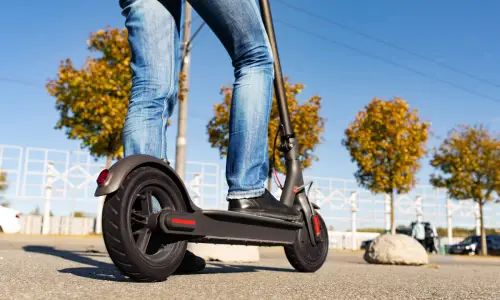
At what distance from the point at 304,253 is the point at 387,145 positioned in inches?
799

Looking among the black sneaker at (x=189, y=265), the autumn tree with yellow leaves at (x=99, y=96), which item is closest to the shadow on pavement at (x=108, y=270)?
the black sneaker at (x=189, y=265)

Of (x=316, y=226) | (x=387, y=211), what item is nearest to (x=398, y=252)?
(x=316, y=226)

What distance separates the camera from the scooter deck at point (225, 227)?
1946 mm

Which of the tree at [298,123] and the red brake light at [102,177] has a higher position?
the tree at [298,123]

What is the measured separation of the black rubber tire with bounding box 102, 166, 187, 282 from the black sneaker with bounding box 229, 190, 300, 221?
0.36m

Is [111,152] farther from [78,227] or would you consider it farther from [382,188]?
[382,188]

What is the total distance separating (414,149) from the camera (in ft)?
72.9

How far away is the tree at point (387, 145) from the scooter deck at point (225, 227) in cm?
2021

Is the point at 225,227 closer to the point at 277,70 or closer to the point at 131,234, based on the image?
the point at 131,234

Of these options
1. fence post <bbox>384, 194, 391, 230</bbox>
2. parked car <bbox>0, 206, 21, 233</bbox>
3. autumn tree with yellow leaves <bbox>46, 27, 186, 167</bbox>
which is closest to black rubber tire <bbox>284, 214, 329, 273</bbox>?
parked car <bbox>0, 206, 21, 233</bbox>

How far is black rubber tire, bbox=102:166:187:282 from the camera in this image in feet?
5.93

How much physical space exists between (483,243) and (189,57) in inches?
731

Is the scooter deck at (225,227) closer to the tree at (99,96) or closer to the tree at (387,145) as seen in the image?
the tree at (99,96)

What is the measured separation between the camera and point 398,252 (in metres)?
7.35
